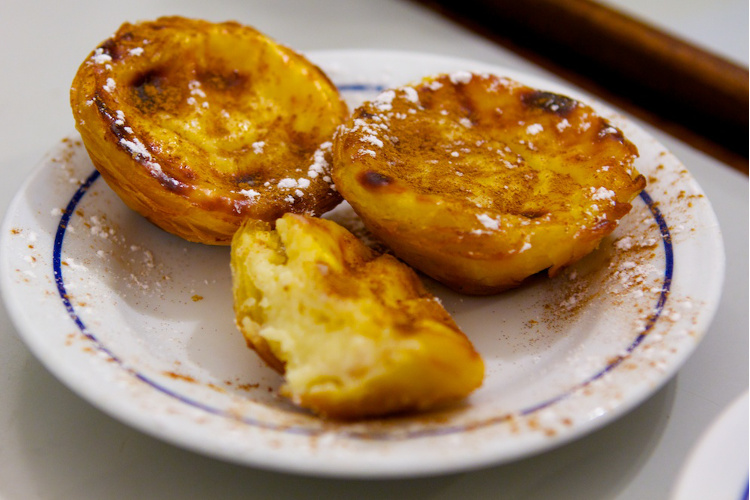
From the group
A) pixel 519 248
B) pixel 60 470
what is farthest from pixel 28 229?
pixel 519 248

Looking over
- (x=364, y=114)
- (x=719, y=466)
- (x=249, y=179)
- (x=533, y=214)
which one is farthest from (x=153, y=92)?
(x=719, y=466)

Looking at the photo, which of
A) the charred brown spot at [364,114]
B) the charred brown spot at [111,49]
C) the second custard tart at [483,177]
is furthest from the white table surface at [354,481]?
the charred brown spot at [364,114]

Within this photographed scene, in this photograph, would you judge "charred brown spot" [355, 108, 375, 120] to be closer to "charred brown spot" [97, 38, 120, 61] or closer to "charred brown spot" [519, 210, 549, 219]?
"charred brown spot" [519, 210, 549, 219]

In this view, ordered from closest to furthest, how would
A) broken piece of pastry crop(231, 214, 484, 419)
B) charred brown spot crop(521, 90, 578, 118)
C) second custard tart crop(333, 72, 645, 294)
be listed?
broken piece of pastry crop(231, 214, 484, 419)
second custard tart crop(333, 72, 645, 294)
charred brown spot crop(521, 90, 578, 118)

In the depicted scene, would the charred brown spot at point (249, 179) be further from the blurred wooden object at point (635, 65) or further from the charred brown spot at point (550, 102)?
the blurred wooden object at point (635, 65)

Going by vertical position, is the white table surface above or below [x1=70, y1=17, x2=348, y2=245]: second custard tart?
below

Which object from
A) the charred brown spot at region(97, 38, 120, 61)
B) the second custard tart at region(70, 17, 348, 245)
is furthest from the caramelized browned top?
the charred brown spot at region(97, 38, 120, 61)
